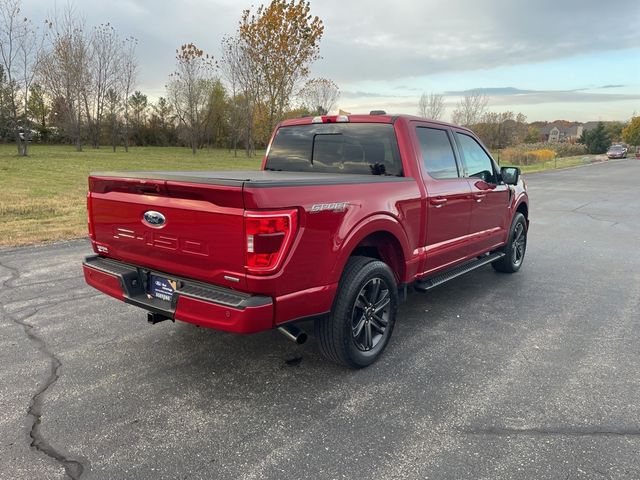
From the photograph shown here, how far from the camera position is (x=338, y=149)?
14.6ft

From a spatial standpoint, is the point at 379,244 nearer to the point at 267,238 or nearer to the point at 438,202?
the point at 438,202

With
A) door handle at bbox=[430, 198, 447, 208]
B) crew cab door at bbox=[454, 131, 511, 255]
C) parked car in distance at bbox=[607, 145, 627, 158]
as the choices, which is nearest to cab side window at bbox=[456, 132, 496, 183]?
crew cab door at bbox=[454, 131, 511, 255]

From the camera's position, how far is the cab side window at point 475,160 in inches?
201

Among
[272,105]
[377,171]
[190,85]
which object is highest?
[190,85]

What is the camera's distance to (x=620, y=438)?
9.10ft

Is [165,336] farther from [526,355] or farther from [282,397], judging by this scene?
[526,355]

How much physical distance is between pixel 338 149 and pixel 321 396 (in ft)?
7.44

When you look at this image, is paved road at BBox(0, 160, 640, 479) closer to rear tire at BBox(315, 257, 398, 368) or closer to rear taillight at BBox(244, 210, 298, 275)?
rear tire at BBox(315, 257, 398, 368)

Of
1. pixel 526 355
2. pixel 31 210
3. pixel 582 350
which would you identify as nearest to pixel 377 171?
A: pixel 526 355

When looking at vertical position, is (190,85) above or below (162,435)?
above

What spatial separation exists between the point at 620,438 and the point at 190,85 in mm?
46270

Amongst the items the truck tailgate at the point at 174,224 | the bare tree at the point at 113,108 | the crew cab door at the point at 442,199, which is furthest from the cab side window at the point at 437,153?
the bare tree at the point at 113,108

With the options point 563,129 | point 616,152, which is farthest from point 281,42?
point 563,129

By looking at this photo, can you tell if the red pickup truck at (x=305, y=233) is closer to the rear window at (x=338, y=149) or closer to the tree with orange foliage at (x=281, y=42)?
the rear window at (x=338, y=149)
